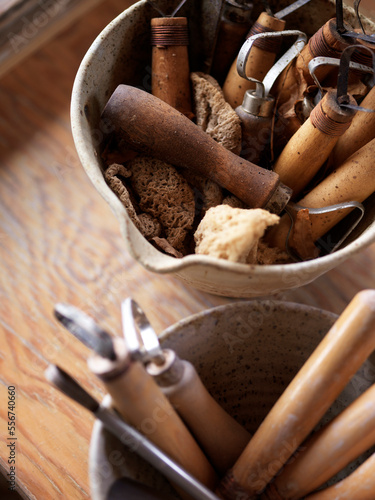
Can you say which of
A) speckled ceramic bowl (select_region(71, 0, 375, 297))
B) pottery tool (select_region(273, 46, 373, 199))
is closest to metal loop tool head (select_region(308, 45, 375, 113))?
pottery tool (select_region(273, 46, 373, 199))

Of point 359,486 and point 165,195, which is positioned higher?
point 165,195

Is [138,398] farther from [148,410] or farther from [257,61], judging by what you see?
[257,61]

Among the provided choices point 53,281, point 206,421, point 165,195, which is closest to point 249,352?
point 206,421

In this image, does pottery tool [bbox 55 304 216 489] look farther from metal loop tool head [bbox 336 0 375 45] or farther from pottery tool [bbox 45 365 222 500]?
metal loop tool head [bbox 336 0 375 45]

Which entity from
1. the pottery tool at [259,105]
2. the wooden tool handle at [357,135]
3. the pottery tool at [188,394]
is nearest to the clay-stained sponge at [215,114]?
the pottery tool at [259,105]

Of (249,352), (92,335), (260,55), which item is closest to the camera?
(92,335)

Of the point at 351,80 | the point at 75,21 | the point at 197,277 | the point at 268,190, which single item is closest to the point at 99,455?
the point at 197,277

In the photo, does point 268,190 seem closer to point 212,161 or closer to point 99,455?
point 212,161
